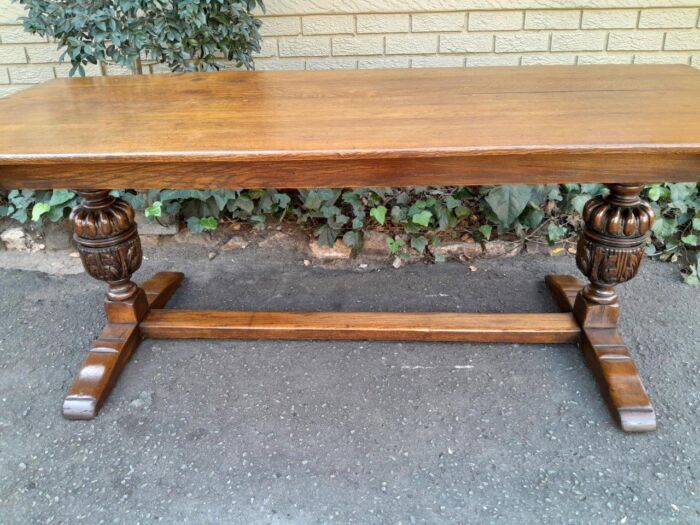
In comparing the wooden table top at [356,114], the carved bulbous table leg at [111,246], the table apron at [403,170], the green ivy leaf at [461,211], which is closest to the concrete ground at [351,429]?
the carved bulbous table leg at [111,246]

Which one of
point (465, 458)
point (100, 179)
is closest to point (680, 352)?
point (465, 458)

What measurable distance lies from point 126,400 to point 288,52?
6.05 feet

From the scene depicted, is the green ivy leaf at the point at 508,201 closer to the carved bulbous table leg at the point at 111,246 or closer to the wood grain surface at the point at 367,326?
the wood grain surface at the point at 367,326

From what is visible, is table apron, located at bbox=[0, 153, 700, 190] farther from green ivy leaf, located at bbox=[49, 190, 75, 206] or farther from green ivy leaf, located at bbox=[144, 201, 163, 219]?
green ivy leaf, located at bbox=[49, 190, 75, 206]

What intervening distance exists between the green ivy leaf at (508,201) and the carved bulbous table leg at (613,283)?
0.65m

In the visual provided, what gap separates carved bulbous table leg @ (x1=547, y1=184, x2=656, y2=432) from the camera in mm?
1808

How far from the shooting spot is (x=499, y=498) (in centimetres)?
158

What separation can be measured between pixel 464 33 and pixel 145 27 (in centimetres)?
149

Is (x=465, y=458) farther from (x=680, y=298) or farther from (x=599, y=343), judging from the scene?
(x=680, y=298)

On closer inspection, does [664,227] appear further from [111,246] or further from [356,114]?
[111,246]

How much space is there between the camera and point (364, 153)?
4.58 ft

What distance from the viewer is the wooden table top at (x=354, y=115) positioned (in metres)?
1.42

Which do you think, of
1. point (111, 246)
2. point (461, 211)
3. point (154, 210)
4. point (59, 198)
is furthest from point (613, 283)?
point (59, 198)

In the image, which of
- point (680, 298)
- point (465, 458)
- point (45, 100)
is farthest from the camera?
point (680, 298)
